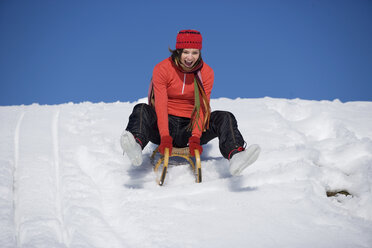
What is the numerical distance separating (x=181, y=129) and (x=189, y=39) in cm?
78

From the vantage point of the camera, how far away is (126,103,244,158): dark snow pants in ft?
8.06

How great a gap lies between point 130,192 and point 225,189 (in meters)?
0.72

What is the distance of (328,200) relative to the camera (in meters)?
2.31

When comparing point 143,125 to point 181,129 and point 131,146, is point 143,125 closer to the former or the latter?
point 131,146

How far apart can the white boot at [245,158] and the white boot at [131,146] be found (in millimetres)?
674

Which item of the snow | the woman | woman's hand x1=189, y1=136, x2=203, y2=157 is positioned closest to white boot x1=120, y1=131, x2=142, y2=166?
the woman

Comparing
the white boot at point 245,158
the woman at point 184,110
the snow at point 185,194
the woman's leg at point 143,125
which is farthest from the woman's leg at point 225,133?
the woman's leg at point 143,125

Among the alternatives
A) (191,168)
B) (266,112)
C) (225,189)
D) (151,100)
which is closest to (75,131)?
(151,100)

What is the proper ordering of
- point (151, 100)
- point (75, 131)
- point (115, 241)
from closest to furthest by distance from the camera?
point (115, 241), point (151, 100), point (75, 131)

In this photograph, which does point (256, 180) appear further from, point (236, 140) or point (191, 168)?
point (191, 168)

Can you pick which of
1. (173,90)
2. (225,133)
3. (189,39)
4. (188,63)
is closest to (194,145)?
(225,133)

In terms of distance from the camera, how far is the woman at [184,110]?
98.7 inches

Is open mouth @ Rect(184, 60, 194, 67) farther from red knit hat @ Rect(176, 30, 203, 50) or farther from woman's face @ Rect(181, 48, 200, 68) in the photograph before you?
red knit hat @ Rect(176, 30, 203, 50)

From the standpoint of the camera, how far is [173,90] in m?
2.80
